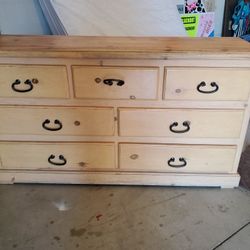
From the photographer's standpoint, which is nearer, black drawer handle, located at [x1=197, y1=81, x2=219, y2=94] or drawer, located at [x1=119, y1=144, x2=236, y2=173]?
black drawer handle, located at [x1=197, y1=81, x2=219, y2=94]

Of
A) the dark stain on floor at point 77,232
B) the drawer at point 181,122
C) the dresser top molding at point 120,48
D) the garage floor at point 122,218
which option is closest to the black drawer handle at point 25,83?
the dresser top molding at point 120,48

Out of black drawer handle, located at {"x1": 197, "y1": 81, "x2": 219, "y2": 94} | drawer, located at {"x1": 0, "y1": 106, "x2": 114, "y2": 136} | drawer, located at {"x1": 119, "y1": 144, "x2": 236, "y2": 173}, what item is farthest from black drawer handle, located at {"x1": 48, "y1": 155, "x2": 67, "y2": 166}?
black drawer handle, located at {"x1": 197, "y1": 81, "x2": 219, "y2": 94}

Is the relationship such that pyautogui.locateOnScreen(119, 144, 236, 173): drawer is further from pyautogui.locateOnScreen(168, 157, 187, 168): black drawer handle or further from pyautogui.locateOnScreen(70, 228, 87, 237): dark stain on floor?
pyautogui.locateOnScreen(70, 228, 87, 237): dark stain on floor

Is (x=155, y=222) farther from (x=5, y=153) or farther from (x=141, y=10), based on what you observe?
(x=141, y=10)

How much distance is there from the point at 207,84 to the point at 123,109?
1.35ft

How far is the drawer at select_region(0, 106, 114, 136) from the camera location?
3.90ft

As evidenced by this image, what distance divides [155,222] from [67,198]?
49 cm

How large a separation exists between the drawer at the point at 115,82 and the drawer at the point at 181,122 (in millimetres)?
89

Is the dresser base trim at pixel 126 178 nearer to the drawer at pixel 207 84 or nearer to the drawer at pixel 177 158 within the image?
the drawer at pixel 177 158

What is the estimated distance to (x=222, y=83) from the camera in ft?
3.61

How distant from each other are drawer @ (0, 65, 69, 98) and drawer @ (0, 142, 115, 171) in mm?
285

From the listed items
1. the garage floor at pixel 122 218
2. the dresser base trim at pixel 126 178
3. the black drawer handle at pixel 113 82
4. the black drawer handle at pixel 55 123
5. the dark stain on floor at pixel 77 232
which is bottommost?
the garage floor at pixel 122 218

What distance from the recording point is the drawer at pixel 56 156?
4.20 feet

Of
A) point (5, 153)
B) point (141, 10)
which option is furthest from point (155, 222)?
point (141, 10)
